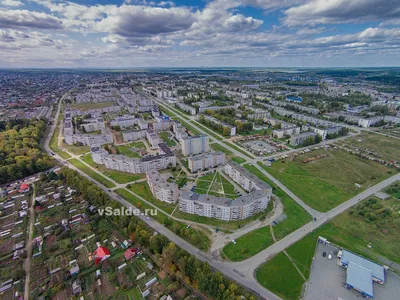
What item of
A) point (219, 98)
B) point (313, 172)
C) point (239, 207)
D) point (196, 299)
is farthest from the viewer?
point (219, 98)

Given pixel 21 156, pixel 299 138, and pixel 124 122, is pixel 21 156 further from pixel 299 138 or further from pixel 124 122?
pixel 299 138

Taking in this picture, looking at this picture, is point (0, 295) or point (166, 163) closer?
point (0, 295)

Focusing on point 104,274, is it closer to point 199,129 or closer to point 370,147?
point 199,129

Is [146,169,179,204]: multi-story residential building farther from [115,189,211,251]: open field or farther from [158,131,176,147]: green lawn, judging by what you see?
[158,131,176,147]: green lawn

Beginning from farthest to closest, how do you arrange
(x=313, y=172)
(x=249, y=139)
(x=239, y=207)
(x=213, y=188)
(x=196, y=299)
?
(x=249, y=139), (x=313, y=172), (x=213, y=188), (x=239, y=207), (x=196, y=299)

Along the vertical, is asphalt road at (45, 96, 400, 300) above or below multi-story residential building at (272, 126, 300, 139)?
below

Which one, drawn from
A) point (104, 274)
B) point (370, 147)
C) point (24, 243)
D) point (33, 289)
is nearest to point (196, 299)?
point (104, 274)

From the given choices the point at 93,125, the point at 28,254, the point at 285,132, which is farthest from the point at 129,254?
the point at 93,125

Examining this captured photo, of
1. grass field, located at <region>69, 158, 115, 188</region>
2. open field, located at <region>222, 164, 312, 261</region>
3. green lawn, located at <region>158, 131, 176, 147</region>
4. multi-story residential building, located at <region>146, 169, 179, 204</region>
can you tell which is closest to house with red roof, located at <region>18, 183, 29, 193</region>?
grass field, located at <region>69, 158, 115, 188</region>
